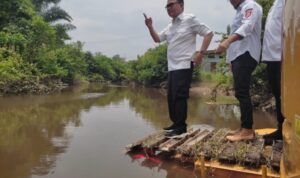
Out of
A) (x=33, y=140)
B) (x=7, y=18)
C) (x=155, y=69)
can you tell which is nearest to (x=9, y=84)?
(x=7, y=18)

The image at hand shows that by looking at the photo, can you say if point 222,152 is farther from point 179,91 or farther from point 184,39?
point 184,39

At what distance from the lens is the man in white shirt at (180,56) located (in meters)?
5.29

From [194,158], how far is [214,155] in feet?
1.02

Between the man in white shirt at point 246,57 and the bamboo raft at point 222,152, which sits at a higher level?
the man in white shirt at point 246,57

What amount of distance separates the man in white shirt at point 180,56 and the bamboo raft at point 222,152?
347 millimetres

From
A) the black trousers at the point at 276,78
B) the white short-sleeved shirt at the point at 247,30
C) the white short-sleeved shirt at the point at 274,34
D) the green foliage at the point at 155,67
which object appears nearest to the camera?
the white short-sleeved shirt at the point at 274,34

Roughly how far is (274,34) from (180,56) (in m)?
1.47

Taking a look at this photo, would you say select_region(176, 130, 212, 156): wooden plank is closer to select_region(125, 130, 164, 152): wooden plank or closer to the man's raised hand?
select_region(125, 130, 164, 152): wooden plank

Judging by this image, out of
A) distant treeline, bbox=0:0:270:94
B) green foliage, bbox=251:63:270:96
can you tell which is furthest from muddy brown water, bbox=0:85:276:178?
distant treeline, bbox=0:0:270:94

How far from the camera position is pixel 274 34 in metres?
4.16

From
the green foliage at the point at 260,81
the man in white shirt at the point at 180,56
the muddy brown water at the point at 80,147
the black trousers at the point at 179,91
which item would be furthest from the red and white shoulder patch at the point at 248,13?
the green foliage at the point at 260,81

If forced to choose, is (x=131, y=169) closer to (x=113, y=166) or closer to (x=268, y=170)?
(x=113, y=166)

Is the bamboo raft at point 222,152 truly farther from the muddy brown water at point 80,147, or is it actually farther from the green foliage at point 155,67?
the green foliage at point 155,67

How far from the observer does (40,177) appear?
14.1 ft
